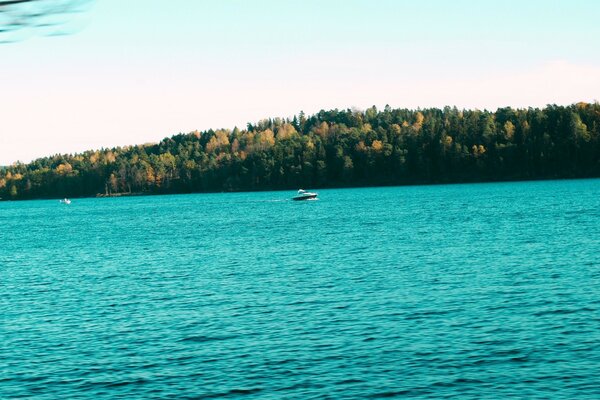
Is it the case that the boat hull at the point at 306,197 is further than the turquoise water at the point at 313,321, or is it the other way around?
the boat hull at the point at 306,197

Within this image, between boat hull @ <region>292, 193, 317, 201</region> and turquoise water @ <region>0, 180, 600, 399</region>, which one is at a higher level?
boat hull @ <region>292, 193, 317, 201</region>

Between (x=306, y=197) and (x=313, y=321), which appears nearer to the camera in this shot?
(x=313, y=321)

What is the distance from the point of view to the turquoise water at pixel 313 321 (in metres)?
25.6

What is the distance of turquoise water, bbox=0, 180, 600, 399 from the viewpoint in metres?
25.6

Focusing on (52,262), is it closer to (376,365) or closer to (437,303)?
(437,303)

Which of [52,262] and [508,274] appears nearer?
[508,274]

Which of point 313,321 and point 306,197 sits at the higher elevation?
point 306,197

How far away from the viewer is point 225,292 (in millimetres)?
44031

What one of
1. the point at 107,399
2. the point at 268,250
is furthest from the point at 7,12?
the point at 268,250

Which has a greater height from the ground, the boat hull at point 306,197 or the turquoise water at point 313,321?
the boat hull at point 306,197

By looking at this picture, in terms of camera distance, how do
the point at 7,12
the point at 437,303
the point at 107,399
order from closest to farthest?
the point at 7,12
the point at 107,399
the point at 437,303

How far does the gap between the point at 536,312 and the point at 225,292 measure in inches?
696

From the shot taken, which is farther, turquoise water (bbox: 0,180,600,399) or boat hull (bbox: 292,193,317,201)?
boat hull (bbox: 292,193,317,201)

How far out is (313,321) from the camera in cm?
3444
